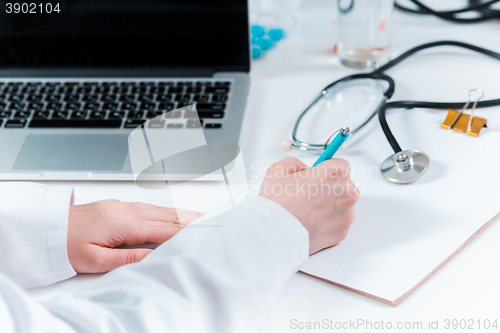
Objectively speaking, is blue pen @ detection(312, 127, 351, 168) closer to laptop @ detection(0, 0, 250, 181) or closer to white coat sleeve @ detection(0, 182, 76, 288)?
laptop @ detection(0, 0, 250, 181)

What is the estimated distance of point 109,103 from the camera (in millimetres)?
749

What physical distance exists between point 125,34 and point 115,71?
0.07m

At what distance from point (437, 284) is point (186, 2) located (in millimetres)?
596

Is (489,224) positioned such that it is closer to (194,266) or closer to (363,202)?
(363,202)

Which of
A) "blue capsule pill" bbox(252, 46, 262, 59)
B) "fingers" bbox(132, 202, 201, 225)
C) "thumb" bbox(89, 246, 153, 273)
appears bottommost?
"thumb" bbox(89, 246, 153, 273)

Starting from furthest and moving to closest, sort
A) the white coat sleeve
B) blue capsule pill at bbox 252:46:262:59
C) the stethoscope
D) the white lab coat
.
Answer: blue capsule pill at bbox 252:46:262:59, the stethoscope, the white coat sleeve, the white lab coat

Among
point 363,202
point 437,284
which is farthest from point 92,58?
point 437,284

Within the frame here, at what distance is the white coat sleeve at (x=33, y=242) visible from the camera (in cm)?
48

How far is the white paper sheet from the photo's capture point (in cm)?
46

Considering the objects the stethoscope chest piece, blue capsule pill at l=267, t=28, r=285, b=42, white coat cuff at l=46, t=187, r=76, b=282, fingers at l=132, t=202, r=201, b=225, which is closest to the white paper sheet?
the stethoscope chest piece

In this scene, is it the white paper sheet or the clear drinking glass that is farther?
the clear drinking glass

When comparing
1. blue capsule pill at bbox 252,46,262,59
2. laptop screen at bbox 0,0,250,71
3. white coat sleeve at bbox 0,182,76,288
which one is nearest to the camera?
white coat sleeve at bbox 0,182,76,288

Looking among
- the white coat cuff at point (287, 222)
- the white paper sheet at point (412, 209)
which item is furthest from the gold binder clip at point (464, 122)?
the white coat cuff at point (287, 222)

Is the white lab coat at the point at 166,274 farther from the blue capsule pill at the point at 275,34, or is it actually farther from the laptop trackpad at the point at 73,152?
the blue capsule pill at the point at 275,34
